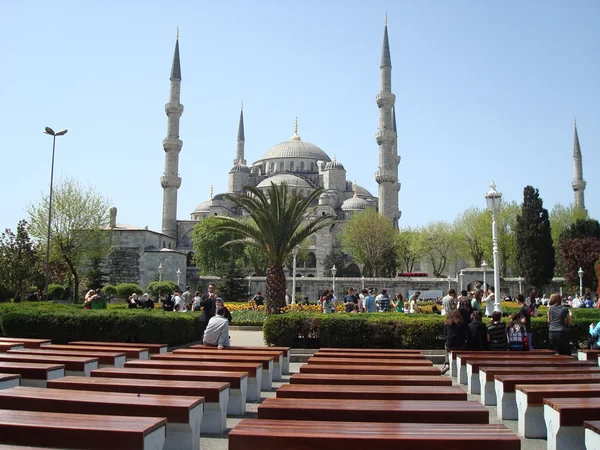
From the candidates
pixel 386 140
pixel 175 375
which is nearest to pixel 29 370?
pixel 175 375

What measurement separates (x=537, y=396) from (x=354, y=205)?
5902cm

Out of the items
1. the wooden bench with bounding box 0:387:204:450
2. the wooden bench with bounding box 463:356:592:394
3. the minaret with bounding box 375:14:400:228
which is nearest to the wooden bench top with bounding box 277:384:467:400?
the wooden bench with bounding box 0:387:204:450

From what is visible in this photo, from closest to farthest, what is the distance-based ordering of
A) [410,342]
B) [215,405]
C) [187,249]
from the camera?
[215,405]
[410,342]
[187,249]

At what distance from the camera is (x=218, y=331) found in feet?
27.0

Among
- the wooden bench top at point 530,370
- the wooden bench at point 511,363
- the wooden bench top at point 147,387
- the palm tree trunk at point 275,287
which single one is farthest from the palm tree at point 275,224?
the wooden bench top at point 147,387

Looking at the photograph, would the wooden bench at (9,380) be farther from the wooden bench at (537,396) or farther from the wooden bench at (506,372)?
the wooden bench at (506,372)

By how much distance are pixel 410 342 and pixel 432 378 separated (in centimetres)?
592

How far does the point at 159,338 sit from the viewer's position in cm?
1205

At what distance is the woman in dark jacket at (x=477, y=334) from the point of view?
8.84 m

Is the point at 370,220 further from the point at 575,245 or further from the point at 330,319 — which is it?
the point at 330,319

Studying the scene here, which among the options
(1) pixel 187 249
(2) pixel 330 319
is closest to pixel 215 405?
(2) pixel 330 319

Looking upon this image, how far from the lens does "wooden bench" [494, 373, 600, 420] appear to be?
554 cm

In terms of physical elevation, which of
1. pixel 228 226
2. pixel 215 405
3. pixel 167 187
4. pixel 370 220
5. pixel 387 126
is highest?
pixel 387 126

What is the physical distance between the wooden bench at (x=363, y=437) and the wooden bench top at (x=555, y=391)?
140cm
